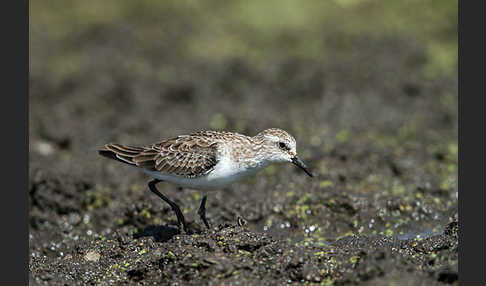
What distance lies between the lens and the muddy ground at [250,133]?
25.0 feet

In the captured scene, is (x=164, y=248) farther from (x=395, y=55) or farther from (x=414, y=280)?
(x=395, y=55)

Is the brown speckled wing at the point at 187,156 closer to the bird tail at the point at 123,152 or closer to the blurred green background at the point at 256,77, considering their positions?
the bird tail at the point at 123,152

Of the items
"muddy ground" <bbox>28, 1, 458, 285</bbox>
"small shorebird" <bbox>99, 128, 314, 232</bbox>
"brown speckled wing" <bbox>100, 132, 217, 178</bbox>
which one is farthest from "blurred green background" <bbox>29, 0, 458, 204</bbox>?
"brown speckled wing" <bbox>100, 132, 217, 178</bbox>

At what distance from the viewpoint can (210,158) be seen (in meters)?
8.88

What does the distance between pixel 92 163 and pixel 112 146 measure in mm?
3253

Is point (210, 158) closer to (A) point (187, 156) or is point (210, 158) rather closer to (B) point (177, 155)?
(A) point (187, 156)

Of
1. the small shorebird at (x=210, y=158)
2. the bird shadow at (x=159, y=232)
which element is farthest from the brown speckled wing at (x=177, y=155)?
the bird shadow at (x=159, y=232)

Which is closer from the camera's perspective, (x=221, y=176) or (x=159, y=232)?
(x=221, y=176)

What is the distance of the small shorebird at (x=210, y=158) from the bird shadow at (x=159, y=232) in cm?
18

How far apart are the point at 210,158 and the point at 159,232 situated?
1.19 metres

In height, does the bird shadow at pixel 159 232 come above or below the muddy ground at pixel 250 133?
below

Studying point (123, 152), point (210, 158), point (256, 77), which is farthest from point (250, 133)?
point (210, 158)

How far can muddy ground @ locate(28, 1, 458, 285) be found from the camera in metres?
7.62

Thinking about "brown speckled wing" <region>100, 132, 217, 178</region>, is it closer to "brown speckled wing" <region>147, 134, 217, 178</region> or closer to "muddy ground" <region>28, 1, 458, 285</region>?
"brown speckled wing" <region>147, 134, 217, 178</region>
